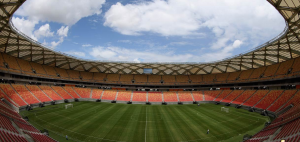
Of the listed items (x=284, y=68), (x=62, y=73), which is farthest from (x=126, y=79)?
(x=284, y=68)

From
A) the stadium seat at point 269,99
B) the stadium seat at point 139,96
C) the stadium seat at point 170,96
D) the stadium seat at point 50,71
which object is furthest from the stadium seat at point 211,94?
Answer: the stadium seat at point 50,71

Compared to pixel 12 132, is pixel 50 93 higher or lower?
higher

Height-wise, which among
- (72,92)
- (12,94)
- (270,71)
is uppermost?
(270,71)

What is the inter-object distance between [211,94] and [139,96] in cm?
2722

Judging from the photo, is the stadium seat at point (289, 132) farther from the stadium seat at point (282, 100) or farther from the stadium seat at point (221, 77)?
the stadium seat at point (221, 77)

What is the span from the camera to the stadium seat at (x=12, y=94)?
31.2m

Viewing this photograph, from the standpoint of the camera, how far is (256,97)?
38594mm

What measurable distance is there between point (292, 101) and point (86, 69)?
205ft

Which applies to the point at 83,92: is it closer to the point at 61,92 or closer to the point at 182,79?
the point at 61,92

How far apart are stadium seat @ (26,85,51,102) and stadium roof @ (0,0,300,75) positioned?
363 inches

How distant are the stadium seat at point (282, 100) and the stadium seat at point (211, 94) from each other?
19.8 m

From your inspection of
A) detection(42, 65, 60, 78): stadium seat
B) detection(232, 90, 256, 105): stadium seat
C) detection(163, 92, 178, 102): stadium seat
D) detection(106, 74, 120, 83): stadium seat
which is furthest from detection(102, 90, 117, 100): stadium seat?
detection(232, 90, 256, 105): stadium seat

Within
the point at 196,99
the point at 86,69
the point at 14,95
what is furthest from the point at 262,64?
the point at 14,95

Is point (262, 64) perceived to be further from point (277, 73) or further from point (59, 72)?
point (59, 72)
